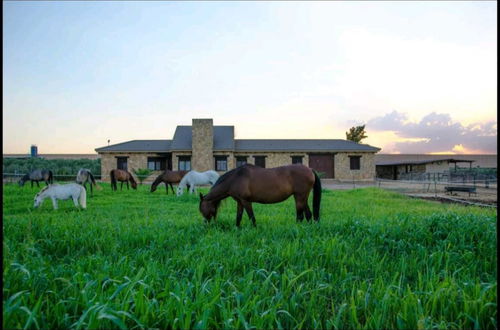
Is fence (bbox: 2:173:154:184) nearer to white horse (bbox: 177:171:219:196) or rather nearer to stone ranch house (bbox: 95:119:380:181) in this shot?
stone ranch house (bbox: 95:119:380:181)

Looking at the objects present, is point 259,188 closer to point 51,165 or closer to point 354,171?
point 354,171

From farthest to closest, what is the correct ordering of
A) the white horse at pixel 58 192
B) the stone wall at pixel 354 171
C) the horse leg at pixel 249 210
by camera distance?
the stone wall at pixel 354 171 < the white horse at pixel 58 192 < the horse leg at pixel 249 210

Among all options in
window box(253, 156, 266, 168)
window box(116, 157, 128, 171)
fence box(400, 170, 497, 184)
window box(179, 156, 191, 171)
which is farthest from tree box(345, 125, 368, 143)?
window box(116, 157, 128, 171)

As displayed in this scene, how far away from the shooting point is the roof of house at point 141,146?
27.1 m

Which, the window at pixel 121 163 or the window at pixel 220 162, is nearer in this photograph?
the window at pixel 121 163

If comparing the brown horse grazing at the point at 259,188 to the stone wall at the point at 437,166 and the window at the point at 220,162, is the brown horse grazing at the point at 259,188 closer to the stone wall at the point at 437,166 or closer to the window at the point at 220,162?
the window at the point at 220,162

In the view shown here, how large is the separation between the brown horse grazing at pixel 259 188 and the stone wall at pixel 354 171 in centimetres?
2424

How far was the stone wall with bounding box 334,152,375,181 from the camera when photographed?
28328mm


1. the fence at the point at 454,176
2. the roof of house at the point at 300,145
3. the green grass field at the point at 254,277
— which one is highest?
the roof of house at the point at 300,145

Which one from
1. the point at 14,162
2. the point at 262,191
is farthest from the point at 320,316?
the point at 14,162

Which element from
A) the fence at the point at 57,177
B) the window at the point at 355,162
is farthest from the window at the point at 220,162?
the window at the point at 355,162

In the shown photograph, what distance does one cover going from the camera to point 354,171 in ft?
93.8

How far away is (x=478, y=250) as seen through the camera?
359 centimetres

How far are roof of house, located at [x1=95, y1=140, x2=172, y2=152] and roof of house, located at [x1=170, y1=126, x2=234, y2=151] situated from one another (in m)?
1.29
